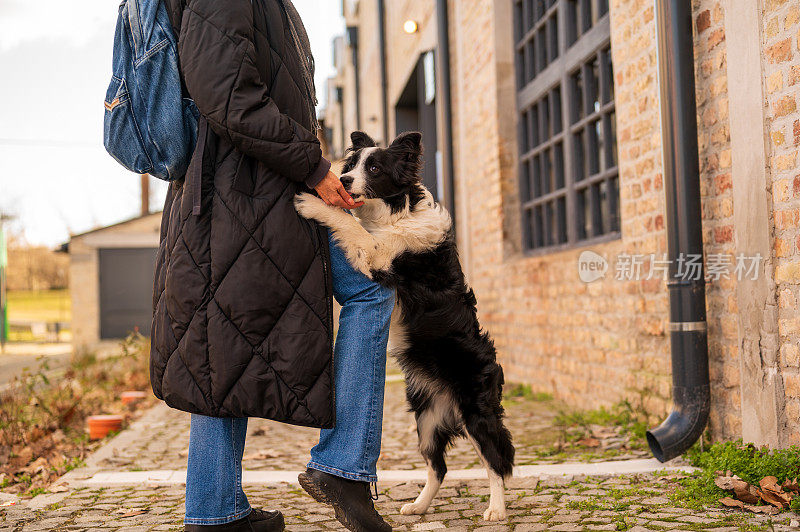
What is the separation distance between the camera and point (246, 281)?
2334 millimetres

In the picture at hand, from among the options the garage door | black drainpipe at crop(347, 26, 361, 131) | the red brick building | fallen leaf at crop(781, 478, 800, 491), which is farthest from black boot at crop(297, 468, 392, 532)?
the garage door

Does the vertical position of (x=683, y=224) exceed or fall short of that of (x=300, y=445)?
it exceeds it

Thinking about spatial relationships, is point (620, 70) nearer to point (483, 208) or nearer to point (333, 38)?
point (483, 208)

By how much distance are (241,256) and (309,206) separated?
1.02ft

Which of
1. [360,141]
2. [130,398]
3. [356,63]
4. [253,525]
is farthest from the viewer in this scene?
[356,63]

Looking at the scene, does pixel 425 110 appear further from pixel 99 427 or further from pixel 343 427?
pixel 343 427

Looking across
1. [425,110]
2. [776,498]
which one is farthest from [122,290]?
[776,498]

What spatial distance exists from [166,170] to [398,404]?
15.7ft

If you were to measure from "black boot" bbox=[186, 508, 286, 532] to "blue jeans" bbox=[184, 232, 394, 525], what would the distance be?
0.02 m

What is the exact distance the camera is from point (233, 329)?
234 centimetres

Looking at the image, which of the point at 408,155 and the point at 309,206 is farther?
the point at 408,155

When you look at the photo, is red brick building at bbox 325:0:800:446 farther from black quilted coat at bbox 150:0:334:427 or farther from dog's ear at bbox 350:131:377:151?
black quilted coat at bbox 150:0:334:427

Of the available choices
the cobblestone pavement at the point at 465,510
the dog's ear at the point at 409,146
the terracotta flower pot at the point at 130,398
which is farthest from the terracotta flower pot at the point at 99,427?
the dog's ear at the point at 409,146

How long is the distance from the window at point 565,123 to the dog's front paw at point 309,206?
3.44 meters
